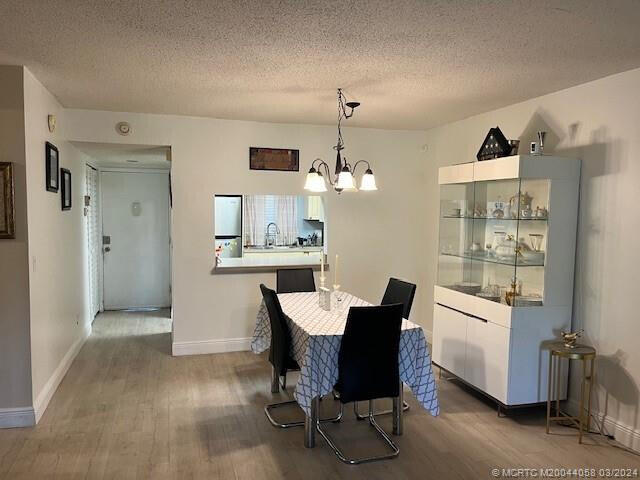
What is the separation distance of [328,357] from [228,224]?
14.5ft

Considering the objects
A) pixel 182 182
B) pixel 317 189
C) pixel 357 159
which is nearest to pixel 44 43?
pixel 317 189

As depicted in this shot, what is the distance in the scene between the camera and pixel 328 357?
305cm

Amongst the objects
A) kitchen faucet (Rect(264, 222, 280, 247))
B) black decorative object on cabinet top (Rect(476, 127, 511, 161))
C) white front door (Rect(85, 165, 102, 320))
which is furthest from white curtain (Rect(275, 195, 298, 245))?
black decorative object on cabinet top (Rect(476, 127, 511, 161))

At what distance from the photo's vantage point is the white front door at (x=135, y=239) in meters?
7.18

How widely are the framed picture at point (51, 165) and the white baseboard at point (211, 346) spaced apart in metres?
1.92

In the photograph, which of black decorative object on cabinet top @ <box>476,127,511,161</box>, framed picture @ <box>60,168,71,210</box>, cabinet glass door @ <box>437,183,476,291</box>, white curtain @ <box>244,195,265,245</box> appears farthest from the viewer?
white curtain @ <box>244,195,265,245</box>

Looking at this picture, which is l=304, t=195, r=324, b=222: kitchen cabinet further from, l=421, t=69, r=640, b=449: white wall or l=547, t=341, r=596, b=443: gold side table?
l=547, t=341, r=596, b=443: gold side table

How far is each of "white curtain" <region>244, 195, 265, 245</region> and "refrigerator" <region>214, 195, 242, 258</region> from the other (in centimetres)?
19

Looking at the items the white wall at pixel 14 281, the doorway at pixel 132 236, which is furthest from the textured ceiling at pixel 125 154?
the white wall at pixel 14 281

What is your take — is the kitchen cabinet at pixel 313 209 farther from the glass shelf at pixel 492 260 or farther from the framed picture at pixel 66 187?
the framed picture at pixel 66 187

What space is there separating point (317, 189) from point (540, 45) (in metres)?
1.67

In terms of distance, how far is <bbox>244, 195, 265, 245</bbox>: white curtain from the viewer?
736cm

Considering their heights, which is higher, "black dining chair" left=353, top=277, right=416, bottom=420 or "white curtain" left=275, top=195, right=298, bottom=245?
"white curtain" left=275, top=195, right=298, bottom=245

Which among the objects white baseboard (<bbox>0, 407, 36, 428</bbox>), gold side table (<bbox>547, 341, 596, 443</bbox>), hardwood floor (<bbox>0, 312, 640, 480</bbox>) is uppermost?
gold side table (<bbox>547, 341, 596, 443</bbox>)
